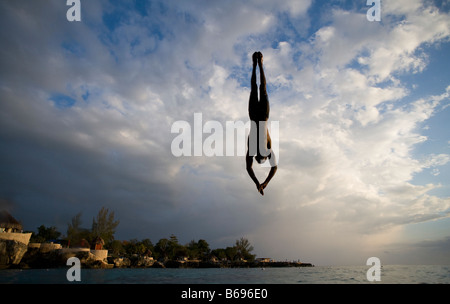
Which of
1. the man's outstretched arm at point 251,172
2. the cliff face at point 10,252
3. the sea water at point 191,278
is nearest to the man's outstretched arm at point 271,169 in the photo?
the man's outstretched arm at point 251,172

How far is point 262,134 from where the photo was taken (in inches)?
301

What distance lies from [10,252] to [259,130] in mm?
71641

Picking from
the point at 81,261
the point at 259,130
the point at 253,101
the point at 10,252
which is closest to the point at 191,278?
the point at 81,261

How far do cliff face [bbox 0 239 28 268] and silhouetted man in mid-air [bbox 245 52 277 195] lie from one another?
229 feet

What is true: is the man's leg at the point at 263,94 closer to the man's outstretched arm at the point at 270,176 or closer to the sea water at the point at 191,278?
the man's outstretched arm at the point at 270,176

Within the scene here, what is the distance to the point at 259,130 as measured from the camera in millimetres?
7637

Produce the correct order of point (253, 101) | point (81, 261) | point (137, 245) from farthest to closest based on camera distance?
A: point (137, 245), point (81, 261), point (253, 101)

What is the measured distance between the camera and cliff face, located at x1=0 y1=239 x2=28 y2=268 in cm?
5409

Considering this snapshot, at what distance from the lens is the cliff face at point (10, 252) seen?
177ft

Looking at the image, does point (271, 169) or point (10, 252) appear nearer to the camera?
point (271, 169)

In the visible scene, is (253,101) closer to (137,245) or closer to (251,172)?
(251,172)
